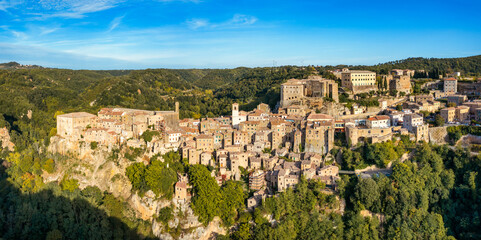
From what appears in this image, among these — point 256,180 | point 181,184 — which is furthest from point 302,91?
point 181,184

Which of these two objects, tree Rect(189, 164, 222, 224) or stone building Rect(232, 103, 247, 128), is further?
stone building Rect(232, 103, 247, 128)

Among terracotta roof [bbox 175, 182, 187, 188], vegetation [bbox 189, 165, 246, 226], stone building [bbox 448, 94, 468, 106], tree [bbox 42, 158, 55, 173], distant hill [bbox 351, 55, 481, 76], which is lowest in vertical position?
vegetation [bbox 189, 165, 246, 226]

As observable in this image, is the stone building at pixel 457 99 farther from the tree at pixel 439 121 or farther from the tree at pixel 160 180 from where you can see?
the tree at pixel 160 180

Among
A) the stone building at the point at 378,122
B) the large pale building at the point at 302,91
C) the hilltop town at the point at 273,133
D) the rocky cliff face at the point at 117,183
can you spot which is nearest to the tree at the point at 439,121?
the hilltop town at the point at 273,133

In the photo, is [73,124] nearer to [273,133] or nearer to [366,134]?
[273,133]

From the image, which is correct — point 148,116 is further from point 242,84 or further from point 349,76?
point 242,84

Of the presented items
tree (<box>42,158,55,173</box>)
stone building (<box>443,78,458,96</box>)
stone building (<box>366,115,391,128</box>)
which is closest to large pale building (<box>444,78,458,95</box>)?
stone building (<box>443,78,458,96</box>)

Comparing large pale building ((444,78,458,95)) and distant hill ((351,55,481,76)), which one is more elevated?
distant hill ((351,55,481,76))

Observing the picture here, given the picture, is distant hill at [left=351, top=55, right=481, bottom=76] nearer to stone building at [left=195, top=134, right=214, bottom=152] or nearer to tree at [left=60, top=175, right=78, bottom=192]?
stone building at [left=195, top=134, right=214, bottom=152]
